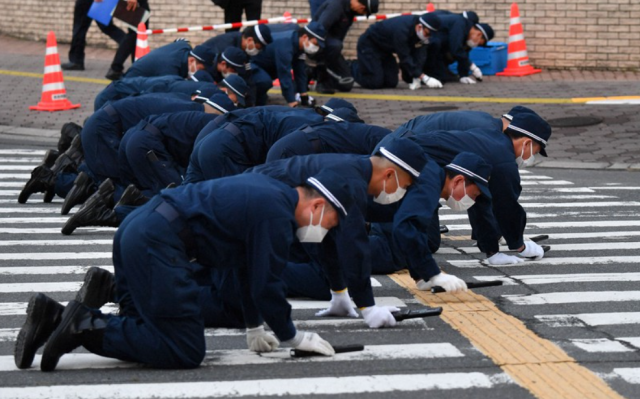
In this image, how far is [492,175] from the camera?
886 cm

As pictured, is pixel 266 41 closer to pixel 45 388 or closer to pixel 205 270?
pixel 205 270

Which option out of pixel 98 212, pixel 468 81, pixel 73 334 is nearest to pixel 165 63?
pixel 98 212

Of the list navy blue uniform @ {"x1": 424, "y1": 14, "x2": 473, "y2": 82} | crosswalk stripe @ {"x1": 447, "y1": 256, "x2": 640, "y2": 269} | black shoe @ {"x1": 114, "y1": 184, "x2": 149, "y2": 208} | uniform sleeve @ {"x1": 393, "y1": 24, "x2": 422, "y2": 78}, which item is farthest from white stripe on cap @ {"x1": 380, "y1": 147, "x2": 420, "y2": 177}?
navy blue uniform @ {"x1": 424, "y1": 14, "x2": 473, "y2": 82}

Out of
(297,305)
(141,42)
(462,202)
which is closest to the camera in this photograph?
(297,305)

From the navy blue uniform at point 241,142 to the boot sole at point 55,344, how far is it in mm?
3634

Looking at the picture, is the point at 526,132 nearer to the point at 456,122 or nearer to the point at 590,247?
the point at 456,122

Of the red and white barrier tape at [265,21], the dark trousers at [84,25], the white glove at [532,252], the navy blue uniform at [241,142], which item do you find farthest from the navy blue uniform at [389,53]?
the white glove at [532,252]

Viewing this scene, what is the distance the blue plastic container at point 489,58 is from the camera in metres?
19.5

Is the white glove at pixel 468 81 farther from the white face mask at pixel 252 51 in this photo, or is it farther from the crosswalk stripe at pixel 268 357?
the crosswalk stripe at pixel 268 357

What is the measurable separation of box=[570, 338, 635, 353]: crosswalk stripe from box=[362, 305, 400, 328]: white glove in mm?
1057

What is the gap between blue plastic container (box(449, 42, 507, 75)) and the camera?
19.5 metres

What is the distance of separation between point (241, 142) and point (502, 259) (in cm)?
238

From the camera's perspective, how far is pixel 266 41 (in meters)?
15.2

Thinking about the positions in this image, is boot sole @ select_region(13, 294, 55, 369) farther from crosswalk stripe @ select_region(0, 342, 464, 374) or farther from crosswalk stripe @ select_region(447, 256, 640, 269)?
crosswalk stripe @ select_region(447, 256, 640, 269)
